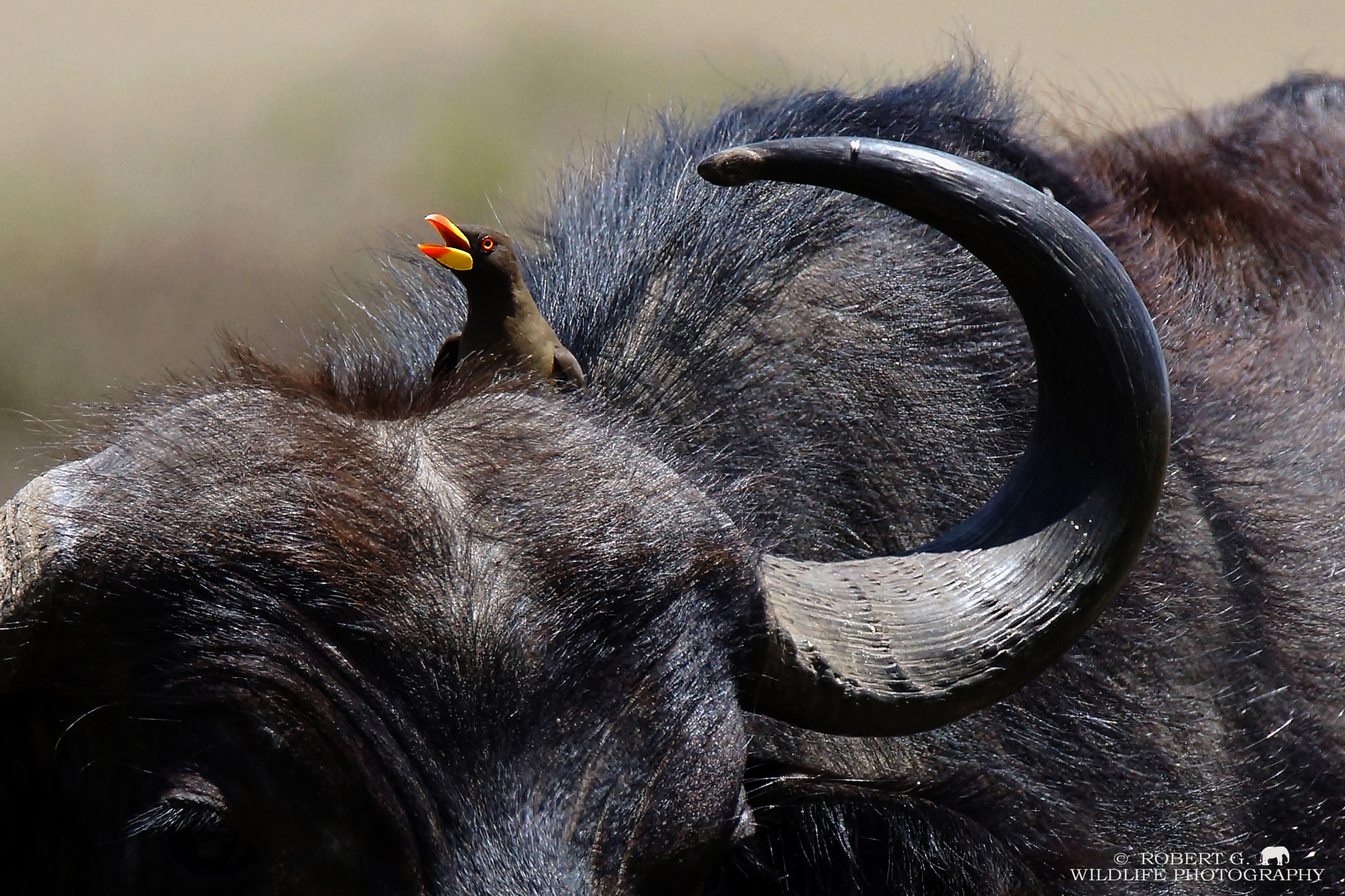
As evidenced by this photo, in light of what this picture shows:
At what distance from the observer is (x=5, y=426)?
15.4 metres

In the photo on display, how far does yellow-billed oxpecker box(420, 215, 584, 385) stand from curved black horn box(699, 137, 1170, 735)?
0.93 metres

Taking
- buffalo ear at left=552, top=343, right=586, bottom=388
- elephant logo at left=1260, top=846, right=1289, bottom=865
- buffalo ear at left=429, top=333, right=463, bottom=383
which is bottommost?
elephant logo at left=1260, top=846, right=1289, bottom=865

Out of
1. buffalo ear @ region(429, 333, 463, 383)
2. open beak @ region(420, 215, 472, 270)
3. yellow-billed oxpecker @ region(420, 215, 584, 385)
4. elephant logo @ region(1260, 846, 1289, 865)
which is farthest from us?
elephant logo @ region(1260, 846, 1289, 865)

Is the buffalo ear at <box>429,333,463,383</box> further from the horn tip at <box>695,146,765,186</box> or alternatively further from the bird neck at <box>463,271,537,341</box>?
the horn tip at <box>695,146,765,186</box>

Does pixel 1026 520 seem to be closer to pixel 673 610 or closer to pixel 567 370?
pixel 673 610

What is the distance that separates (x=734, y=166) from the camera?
7.95 feet

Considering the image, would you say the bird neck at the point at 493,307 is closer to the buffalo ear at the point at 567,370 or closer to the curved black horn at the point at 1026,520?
the buffalo ear at the point at 567,370

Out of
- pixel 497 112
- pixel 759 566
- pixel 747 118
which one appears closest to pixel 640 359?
pixel 759 566

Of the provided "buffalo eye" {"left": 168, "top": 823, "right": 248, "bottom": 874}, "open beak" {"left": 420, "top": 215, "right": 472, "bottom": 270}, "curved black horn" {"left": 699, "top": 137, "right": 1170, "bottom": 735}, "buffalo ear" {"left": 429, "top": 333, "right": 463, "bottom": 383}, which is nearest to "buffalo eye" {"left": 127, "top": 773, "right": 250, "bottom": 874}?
"buffalo eye" {"left": 168, "top": 823, "right": 248, "bottom": 874}

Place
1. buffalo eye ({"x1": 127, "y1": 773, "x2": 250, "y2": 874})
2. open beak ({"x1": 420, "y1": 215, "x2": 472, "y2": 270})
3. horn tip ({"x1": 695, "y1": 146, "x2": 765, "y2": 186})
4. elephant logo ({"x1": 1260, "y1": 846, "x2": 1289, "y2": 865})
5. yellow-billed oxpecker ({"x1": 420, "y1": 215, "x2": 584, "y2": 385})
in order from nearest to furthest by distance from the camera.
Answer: buffalo eye ({"x1": 127, "y1": 773, "x2": 250, "y2": 874}) < horn tip ({"x1": 695, "y1": 146, "x2": 765, "y2": 186}) < yellow-billed oxpecker ({"x1": 420, "y1": 215, "x2": 584, "y2": 385}) < open beak ({"x1": 420, "y1": 215, "x2": 472, "y2": 270}) < elephant logo ({"x1": 1260, "y1": 846, "x2": 1289, "y2": 865})

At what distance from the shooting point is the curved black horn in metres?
Answer: 2.44

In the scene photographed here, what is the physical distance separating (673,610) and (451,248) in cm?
154

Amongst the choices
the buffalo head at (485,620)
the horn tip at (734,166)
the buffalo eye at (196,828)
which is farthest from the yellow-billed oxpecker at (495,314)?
the buffalo eye at (196,828)

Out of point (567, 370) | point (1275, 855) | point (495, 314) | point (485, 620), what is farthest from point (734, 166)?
point (1275, 855)
